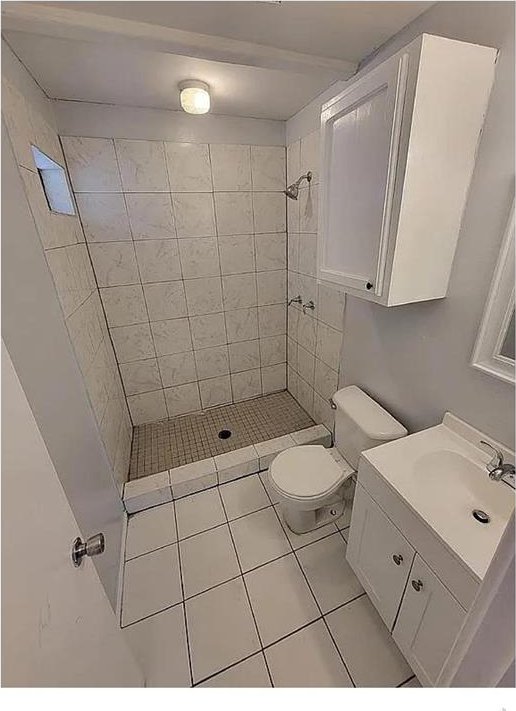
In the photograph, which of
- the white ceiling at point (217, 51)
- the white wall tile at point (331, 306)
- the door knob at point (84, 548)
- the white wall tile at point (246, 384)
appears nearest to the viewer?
the door knob at point (84, 548)

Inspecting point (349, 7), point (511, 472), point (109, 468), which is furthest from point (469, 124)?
point (109, 468)

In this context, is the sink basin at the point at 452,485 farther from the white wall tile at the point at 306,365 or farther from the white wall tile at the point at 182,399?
the white wall tile at the point at 182,399

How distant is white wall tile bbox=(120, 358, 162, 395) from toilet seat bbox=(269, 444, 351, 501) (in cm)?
125

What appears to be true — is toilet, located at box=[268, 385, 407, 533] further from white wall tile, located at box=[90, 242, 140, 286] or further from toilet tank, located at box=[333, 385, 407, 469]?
white wall tile, located at box=[90, 242, 140, 286]

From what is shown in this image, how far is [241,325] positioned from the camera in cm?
246

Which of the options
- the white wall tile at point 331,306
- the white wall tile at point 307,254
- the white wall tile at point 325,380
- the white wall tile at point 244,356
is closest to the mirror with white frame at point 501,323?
the white wall tile at point 331,306

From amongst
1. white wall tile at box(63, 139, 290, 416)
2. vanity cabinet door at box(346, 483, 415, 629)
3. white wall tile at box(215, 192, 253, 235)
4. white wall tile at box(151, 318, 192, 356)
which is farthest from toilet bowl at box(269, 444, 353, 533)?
white wall tile at box(215, 192, 253, 235)

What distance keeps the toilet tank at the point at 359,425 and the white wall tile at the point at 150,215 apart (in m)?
1.58

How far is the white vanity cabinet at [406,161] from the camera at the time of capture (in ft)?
2.79

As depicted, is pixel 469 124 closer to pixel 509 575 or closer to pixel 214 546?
pixel 509 575

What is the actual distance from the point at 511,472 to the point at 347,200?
112 centimetres

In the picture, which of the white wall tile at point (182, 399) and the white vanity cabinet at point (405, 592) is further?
the white wall tile at point (182, 399)

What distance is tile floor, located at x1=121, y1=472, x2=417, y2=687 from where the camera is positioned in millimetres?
1128

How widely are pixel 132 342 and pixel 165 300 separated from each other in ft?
1.29
